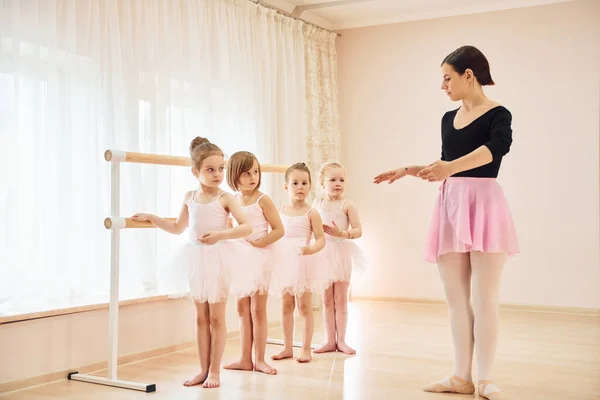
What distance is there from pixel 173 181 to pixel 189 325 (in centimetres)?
83

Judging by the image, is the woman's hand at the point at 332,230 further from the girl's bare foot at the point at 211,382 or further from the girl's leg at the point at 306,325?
the girl's bare foot at the point at 211,382

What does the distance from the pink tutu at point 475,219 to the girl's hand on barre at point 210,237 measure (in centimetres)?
89

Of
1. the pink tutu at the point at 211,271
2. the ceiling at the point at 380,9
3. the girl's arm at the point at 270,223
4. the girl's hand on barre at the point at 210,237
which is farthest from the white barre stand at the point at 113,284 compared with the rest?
the ceiling at the point at 380,9

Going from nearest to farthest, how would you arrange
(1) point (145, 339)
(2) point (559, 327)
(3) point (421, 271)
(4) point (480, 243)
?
(4) point (480, 243), (1) point (145, 339), (2) point (559, 327), (3) point (421, 271)

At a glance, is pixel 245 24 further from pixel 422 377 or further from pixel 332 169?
pixel 422 377

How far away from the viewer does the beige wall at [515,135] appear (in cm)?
508

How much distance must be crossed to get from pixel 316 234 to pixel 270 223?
331mm

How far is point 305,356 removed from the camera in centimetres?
342

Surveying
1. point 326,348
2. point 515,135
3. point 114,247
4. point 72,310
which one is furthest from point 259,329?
point 515,135

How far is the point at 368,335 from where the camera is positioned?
4145 mm

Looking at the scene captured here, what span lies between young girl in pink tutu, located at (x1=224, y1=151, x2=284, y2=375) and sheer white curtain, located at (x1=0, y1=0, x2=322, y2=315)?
71 cm

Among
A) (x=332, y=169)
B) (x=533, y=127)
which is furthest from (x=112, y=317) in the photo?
(x=533, y=127)

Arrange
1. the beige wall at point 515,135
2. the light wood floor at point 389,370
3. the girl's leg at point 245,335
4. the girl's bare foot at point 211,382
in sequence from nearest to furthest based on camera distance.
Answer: the light wood floor at point 389,370, the girl's bare foot at point 211,382, the girl's leg at point 245,335, the beige wall at point 515,135

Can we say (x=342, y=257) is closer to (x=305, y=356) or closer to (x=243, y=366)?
(x=305, y=356)
